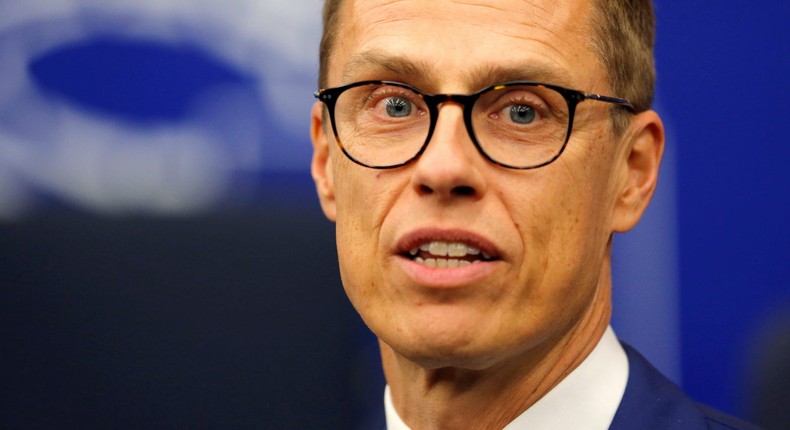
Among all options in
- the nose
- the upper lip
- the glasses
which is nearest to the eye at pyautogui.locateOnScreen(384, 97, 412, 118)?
the glasses

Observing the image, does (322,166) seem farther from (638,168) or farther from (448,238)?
(638,168)

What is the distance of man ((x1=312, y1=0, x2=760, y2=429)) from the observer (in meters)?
1.57

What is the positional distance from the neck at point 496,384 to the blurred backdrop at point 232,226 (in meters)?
0.72

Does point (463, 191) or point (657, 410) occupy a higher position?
point (463, 191)

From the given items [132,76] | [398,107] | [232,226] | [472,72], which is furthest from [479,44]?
[132,76]

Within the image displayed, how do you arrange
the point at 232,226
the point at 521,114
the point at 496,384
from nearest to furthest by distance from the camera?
1. the point at 521,114
2. the point at 496,384
3. the point at 232,226

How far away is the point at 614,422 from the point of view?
1.74m

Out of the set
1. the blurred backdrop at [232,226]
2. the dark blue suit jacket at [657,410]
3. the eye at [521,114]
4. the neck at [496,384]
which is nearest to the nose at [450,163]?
the eye at [521,114]

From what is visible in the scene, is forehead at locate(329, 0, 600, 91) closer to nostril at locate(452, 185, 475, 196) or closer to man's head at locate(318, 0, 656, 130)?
man's head at locate(318, 0, 656, 130)

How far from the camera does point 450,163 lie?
1516 millimetres

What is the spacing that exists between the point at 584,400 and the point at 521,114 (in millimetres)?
553

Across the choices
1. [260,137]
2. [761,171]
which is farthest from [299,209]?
[761,171]

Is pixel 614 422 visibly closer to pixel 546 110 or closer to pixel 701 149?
pixel 546 110

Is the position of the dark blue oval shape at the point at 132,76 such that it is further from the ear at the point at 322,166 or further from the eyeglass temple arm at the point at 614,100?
the eyeglass temple arm at the point at 614,100
